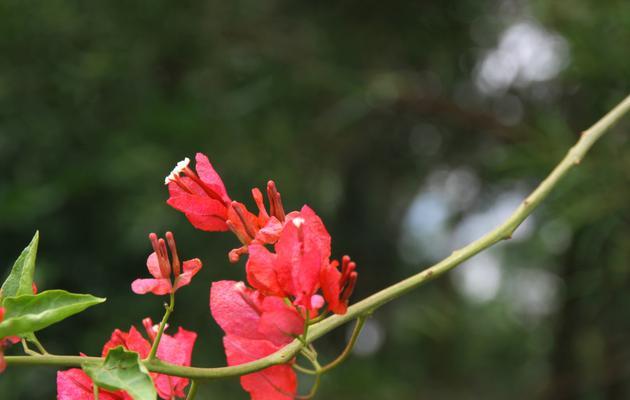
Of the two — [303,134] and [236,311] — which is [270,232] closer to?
[236,311]

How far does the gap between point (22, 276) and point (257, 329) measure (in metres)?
0.13

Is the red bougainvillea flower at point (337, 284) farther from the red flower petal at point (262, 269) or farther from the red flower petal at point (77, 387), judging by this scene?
the red flower petal at point (77, 387)

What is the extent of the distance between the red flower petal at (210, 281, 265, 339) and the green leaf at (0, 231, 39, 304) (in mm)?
105

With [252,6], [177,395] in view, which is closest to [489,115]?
[252,6]

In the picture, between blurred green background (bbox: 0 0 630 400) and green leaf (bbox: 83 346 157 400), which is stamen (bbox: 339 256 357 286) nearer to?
green leaf (bbox: 83 346 157 400)

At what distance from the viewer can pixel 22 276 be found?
0.48 m

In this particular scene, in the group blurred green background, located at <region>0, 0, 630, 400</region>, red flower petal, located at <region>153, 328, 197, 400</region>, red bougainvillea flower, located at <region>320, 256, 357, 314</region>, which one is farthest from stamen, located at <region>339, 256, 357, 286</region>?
blurred green background, located at <region>0, 0, 630, 400</region>

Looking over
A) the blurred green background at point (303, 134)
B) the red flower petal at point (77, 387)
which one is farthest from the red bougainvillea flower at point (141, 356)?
the blurred green background at point (303, 134)

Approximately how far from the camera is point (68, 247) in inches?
73.0

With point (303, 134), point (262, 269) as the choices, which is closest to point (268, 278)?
point (262, 269)

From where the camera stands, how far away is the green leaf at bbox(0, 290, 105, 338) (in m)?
0.43

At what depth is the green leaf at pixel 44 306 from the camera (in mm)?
427

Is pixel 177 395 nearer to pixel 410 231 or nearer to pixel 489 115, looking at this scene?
pixel 489 115

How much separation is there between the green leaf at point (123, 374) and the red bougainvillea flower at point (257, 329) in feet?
0.27
